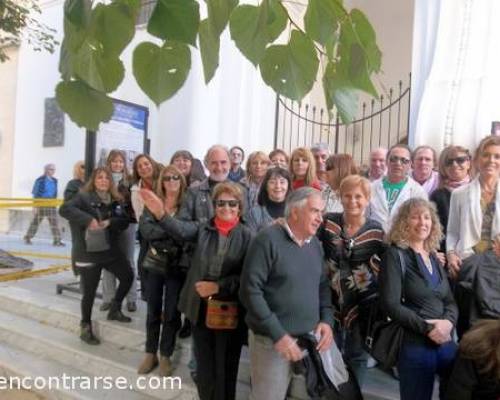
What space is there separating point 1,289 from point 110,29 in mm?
6598

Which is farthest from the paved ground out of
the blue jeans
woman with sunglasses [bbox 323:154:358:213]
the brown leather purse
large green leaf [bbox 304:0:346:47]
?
large green leaf [bbox 304:0:346:47]

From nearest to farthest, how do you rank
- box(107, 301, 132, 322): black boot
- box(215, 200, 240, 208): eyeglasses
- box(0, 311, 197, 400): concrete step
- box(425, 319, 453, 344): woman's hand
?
box(425, 319, 453, 344): woman's hand, box(215, 200, 240, 208): eyeglasses, box(0, 311, 197, 400): concrete step, box(107, 301, 132, 322): black boot

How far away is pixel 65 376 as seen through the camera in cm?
441

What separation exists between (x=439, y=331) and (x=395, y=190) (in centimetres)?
121

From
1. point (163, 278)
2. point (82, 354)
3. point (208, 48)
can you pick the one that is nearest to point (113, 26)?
point (208, 48)

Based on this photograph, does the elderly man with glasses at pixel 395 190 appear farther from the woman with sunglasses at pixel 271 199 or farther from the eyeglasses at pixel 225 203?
the eyeglasses at pixel 225 203

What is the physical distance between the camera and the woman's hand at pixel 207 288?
3.24 metres

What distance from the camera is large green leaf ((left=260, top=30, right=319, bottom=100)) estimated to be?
3.11 feet

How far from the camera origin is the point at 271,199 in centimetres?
372

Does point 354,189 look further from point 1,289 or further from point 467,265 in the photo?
point 1,289

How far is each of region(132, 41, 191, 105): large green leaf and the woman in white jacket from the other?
104 inches

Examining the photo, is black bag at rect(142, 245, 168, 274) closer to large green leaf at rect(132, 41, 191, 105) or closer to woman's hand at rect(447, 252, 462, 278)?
woman's hand at rect(447, 252, 462, 278)

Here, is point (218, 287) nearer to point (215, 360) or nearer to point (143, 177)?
point (215, 360)

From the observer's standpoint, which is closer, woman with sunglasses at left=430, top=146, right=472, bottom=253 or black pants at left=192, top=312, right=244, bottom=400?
black pants at left=192, top=312, right=244, bottom=400
